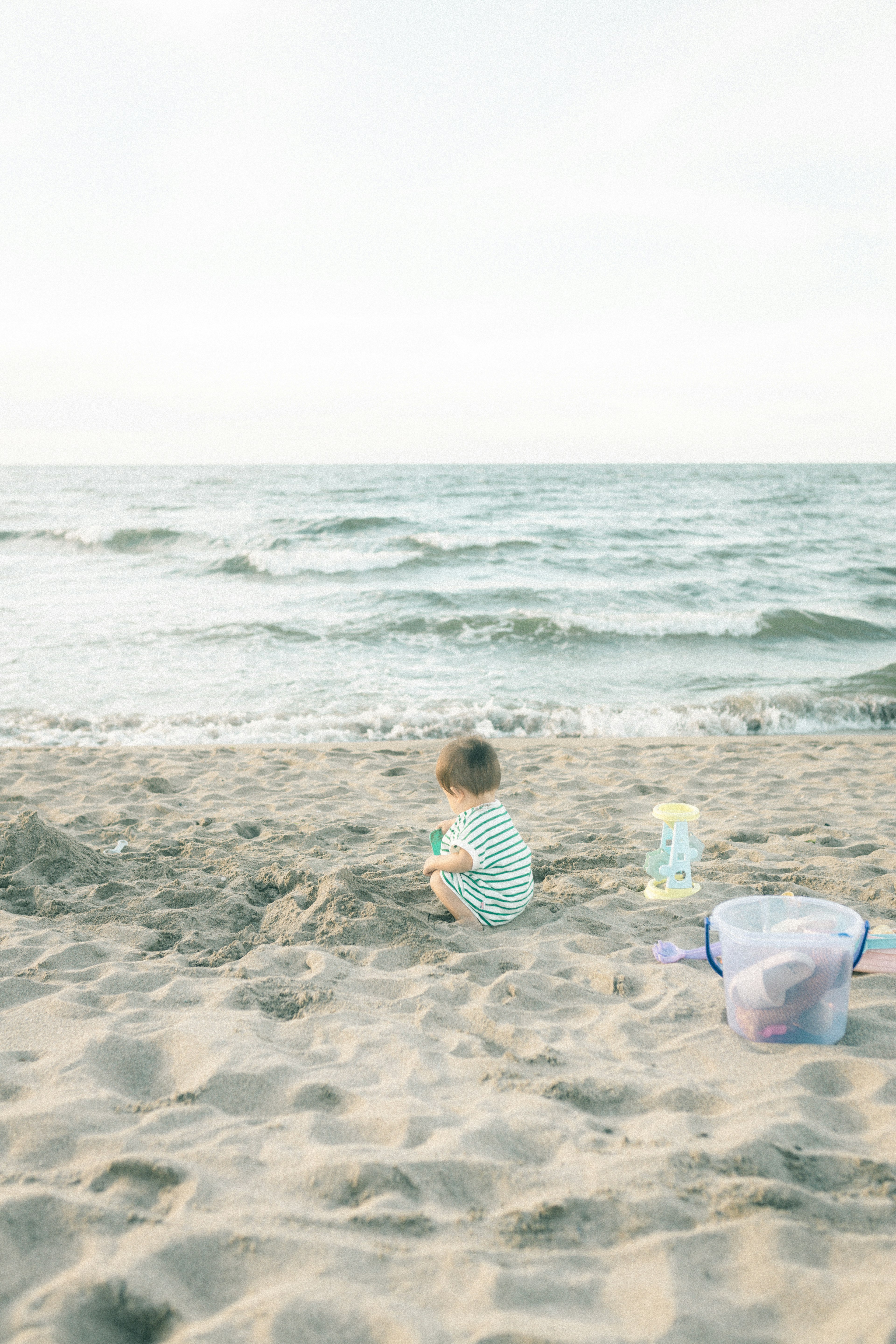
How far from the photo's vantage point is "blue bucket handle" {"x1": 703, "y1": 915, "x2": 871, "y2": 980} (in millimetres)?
2703

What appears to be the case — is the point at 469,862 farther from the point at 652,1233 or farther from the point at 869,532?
the point at 869,532

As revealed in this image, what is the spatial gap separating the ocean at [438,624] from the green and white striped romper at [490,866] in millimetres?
4236

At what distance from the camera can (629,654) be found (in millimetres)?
11375

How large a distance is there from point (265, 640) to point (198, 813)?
658 cm

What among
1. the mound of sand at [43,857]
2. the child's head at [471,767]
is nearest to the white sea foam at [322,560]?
the mound of sand at [43,857]

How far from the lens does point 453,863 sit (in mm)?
3578

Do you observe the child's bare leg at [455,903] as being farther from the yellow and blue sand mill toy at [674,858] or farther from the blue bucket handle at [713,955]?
the blue bucket handle at [713,955]

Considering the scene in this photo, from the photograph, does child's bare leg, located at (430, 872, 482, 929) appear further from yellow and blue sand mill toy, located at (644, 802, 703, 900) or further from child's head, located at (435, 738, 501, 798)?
yellow and blue sand mill toy, located at (644, 802, 703, 900)

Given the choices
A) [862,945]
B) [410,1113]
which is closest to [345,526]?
[862,945]

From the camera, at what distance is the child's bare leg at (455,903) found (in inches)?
143

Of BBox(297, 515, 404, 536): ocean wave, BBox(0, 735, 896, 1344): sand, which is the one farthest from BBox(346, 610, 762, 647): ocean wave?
BBox(297, 515, 404, 536): ocean wave

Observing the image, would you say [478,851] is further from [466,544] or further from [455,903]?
[466,544]

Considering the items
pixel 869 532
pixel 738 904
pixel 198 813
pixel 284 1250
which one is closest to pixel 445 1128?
pixel 284 1250

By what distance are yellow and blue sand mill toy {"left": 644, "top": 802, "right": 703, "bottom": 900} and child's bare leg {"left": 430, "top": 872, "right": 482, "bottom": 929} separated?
33.6 inches
